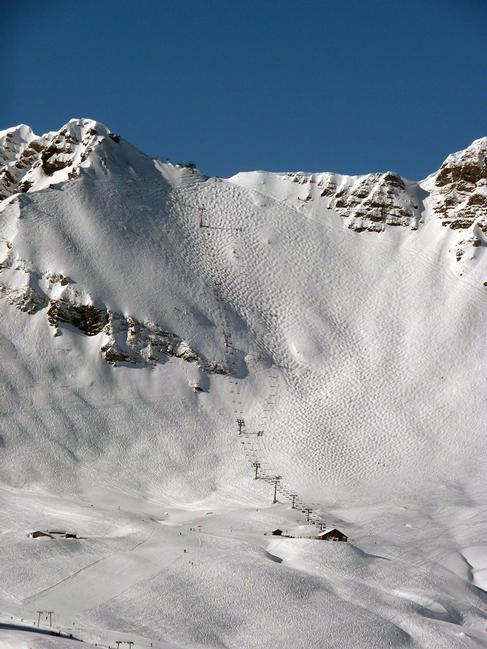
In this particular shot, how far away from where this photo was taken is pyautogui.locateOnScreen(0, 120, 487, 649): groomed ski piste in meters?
63.0

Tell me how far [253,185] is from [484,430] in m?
51.3

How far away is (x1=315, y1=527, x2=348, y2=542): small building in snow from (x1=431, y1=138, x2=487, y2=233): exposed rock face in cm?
5913

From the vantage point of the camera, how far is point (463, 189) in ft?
446

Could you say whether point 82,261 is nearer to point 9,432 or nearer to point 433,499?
point 9,432

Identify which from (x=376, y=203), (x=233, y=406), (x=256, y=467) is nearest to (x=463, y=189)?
(x=376, y=203)

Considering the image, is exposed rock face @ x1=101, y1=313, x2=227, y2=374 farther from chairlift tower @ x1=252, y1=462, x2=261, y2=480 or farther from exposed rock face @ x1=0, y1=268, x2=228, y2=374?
chairlift tower @ x1=252, y1=462, x2=261, y2=480

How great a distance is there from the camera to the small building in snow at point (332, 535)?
76.9m

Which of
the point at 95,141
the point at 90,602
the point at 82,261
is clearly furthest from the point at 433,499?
the point at 95,141

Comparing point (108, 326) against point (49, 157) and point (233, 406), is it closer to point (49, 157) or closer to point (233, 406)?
point (233, 406)

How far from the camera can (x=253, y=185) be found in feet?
460

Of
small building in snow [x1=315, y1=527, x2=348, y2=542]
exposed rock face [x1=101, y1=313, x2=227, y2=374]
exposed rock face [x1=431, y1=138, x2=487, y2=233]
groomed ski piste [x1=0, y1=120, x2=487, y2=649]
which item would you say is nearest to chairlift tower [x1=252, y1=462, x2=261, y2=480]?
groomed ski piste [x1=0, y1=120, x2=487, y2=649]

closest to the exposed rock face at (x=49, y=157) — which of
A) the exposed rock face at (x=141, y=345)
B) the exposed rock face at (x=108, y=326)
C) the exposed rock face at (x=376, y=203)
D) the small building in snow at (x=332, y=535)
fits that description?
the exposed rock face at (x=108, y=326)

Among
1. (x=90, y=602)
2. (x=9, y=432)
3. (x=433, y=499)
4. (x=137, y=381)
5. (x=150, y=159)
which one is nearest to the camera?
(x=90, y=602)

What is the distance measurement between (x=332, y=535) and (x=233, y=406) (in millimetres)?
29562
